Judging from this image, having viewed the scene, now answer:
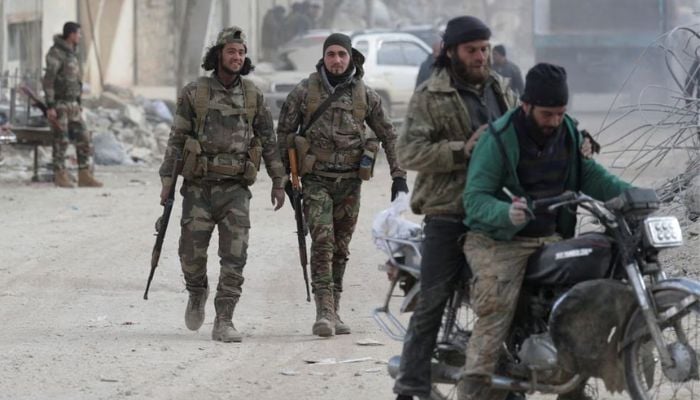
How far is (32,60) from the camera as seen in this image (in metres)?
25.3

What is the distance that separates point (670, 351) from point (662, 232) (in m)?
0.40

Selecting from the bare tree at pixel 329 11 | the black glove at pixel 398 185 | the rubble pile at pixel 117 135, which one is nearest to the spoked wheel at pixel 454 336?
the black glove at pixel 398 185

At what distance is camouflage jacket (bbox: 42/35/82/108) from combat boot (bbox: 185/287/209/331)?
9221mm

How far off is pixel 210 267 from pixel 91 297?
165 cm

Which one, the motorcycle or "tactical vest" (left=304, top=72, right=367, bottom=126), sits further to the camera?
"tactical vest" (left=304, top=72, right=367, bottom=126)

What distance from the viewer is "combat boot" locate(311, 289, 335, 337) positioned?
27.8 feet

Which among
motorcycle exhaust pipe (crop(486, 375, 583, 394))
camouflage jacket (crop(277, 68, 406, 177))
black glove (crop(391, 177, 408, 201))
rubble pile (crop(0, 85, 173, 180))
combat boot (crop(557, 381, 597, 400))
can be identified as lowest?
rubble pile (crop(0, 85, 173, 180))

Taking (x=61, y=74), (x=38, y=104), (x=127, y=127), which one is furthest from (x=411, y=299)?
(x=127, y=127)

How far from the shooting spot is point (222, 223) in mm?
8578

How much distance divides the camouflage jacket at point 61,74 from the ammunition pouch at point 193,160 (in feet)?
30.3

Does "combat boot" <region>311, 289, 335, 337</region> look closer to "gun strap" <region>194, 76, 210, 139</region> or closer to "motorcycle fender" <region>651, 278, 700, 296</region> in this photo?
"gun strap" <region>194, 76, 210, 139</region>

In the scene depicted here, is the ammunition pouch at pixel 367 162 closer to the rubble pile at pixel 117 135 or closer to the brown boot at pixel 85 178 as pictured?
the brown boot at pixel 85 178

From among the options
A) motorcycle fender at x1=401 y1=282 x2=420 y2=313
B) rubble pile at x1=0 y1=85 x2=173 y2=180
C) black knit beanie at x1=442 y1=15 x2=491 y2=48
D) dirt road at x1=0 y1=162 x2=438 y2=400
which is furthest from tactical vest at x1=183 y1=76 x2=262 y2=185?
rubble pile at x1=0 y1=85 x2=173 y2=180

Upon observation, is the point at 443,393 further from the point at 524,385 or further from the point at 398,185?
the point at 398,185
